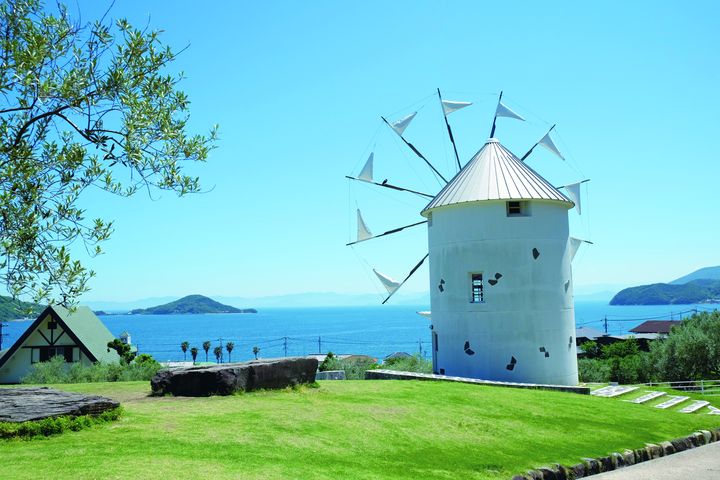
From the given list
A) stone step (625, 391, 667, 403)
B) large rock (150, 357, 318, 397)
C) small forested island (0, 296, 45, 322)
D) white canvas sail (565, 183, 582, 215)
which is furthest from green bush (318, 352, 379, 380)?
small forested island (0, 296, 45, 322)

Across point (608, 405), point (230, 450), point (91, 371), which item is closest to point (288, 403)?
point (230, 450)

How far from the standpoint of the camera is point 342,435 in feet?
40.0

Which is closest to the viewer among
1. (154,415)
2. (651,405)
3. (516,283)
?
(154,415)

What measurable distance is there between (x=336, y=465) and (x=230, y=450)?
177 centimetres

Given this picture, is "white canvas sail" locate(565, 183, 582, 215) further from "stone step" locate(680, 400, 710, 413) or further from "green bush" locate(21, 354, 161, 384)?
"green bush" locate(21, 354, 161, 384)

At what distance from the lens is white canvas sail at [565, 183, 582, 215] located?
28.6m

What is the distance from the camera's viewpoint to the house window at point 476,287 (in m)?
25.3

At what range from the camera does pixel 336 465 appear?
409 inches

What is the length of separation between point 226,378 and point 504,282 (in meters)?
13.2

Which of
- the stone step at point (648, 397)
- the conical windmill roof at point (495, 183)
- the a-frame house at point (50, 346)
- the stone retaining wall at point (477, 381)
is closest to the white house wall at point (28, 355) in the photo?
the a-frame house at point (50, 346)

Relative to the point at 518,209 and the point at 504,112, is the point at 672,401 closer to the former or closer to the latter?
the point at 518,209

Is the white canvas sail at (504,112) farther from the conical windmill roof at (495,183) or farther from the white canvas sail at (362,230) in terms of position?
the white canvas sail at (362,230)

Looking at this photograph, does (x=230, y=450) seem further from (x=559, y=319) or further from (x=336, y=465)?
(x=559, y=319)

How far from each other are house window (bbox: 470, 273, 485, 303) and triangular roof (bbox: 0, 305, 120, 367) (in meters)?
25.5
